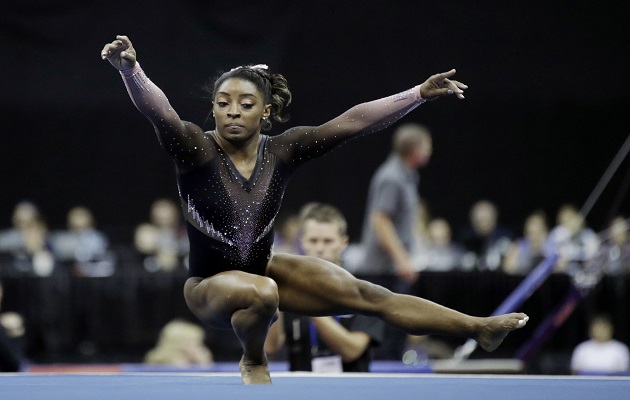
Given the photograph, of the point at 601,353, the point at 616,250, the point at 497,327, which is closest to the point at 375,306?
the point at 497,327

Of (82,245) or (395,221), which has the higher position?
(82,245)

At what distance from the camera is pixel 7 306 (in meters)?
6.96

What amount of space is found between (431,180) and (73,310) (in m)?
5.03

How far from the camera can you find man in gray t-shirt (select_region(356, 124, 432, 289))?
19.6 ft

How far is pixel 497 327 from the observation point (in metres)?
3.61

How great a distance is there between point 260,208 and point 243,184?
105 mm

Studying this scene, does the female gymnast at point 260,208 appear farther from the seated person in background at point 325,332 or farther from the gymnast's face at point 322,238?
the gymnast's face at point 322,238

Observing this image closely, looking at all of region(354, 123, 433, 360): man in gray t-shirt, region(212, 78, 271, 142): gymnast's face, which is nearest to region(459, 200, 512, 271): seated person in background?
region(354, 123, 433, 360): man in gray t-shirt

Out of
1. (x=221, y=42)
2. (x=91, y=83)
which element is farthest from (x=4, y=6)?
(x=221, y=42)

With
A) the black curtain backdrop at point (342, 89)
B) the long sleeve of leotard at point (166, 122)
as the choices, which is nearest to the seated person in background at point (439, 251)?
the black curtain backdrop at point (342, 89)

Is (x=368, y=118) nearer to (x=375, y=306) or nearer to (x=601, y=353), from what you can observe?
(x=375, y=306)

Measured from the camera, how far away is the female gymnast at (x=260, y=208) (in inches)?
139

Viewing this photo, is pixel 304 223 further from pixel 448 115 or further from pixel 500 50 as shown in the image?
pixel 448 115

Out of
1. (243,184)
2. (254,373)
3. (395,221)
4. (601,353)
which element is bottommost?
(601,353)
